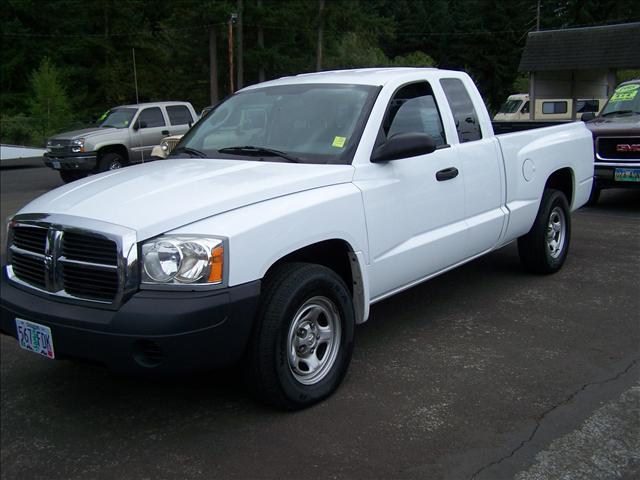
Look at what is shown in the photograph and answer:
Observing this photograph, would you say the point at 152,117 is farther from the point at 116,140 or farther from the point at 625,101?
the point at 625,101

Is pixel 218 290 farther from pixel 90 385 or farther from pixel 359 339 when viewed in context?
pixel 359 339

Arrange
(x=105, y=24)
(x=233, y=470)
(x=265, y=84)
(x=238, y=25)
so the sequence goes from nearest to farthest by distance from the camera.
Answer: (x=233, y=470) → (x=265, y=84) → (x=238, y=25) → (x=105, y=24)

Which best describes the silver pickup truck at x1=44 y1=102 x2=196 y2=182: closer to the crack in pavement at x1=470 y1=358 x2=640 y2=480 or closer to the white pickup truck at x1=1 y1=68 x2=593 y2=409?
the white pickup truck at x1=1 y1=68 x2=593 y2=409

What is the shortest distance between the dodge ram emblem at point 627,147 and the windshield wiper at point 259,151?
22.8ft

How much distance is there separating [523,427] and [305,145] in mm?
2128

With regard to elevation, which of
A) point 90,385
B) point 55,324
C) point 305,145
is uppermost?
point 305,145

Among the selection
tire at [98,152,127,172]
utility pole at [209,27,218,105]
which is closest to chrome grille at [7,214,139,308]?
tire at [98,152,127,172]

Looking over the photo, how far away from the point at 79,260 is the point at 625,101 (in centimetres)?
964

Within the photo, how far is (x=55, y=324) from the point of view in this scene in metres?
3.27

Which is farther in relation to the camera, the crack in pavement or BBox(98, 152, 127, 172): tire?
BBox(98, 152, 127, 172): tire

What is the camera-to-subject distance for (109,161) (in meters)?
16.1

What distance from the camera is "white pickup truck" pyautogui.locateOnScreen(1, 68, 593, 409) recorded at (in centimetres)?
315

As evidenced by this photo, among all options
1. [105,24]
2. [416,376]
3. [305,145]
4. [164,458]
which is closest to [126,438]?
[164,458]

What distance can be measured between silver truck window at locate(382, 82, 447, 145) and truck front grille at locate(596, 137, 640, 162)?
5692 mm
